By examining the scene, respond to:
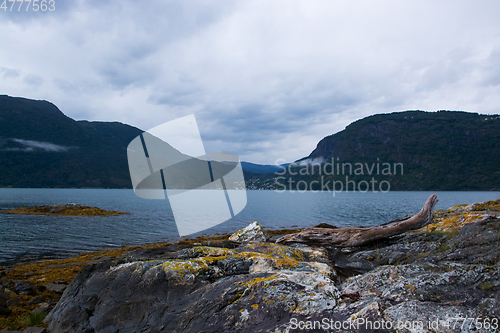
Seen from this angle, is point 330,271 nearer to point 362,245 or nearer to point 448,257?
point 448,257

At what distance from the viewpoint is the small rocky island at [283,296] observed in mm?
4016

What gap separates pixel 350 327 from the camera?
13.0 feet

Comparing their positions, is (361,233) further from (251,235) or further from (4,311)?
(4,311)

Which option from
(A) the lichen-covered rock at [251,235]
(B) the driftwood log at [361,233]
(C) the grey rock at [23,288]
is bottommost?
(C) the grey rock at [23,288]

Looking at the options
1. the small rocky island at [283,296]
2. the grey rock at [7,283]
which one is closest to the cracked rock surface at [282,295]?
the small rocky island at [283,296]

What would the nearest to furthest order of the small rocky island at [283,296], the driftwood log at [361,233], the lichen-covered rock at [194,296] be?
the small rocky island at [283,296] → the lichen-covered rock at [194,296] → the driftwood log at [361,233]

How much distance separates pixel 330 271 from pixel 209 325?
4.04 meters

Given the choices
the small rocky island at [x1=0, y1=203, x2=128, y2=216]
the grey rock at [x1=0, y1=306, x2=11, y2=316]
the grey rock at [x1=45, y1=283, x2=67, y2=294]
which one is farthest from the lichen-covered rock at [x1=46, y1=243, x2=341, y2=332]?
the small rocky island at [x1=0, y1=203, x2=128, y2=216]

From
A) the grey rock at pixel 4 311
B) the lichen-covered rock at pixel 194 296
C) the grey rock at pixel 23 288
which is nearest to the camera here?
the lichen-covered rock at pixel 194 296

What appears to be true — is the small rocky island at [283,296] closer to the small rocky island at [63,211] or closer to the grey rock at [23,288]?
the grey rock at [23,288]

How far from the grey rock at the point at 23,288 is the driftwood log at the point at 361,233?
467 inches

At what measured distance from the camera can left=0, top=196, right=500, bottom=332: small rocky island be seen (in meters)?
4.02

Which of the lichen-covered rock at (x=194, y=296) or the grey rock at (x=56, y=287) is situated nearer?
the lichen-covered rock at (x=194, y=296)

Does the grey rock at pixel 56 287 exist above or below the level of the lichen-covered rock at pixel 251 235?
below
